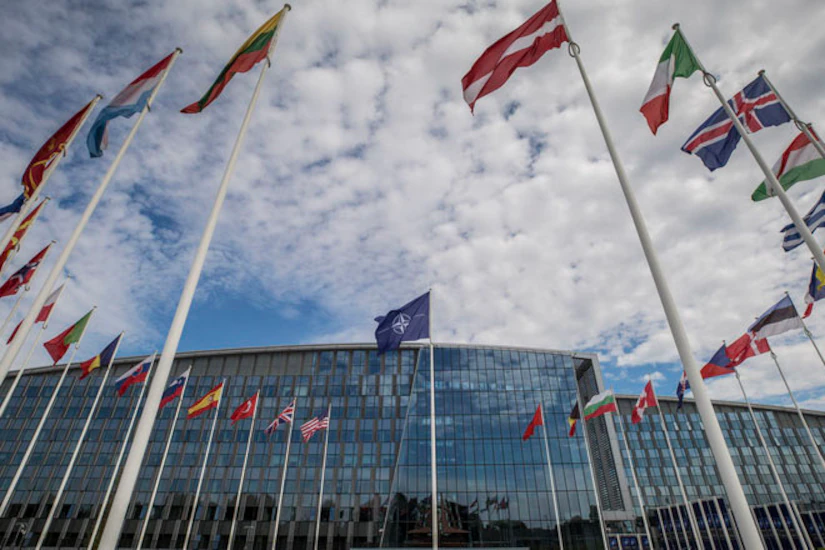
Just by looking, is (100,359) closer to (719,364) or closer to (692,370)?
(692,370)

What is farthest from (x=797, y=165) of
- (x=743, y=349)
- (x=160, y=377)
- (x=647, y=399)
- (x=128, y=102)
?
(x=128, y=102)

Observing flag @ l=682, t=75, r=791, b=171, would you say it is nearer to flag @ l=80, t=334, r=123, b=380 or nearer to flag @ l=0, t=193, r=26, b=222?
flag @ l=0, t=193, r=26, b=222

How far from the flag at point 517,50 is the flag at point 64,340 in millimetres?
25158

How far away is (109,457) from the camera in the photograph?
63094 millimetres

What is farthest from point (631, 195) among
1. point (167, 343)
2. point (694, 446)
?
point (694, 446)

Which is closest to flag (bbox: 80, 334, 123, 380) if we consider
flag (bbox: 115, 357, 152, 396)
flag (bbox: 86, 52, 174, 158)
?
flag (bbox: 115, 357, 152, 396)

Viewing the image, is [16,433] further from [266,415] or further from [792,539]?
[792,539]

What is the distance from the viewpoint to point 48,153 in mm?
14766

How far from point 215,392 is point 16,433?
61.8 metres

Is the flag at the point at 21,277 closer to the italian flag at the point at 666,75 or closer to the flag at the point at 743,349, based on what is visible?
the italian flag at the point at 666,75

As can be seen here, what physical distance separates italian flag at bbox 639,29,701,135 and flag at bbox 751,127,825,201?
173 inches

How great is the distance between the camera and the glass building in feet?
163

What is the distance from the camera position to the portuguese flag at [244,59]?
11.5 metres

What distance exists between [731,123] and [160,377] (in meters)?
15.3
